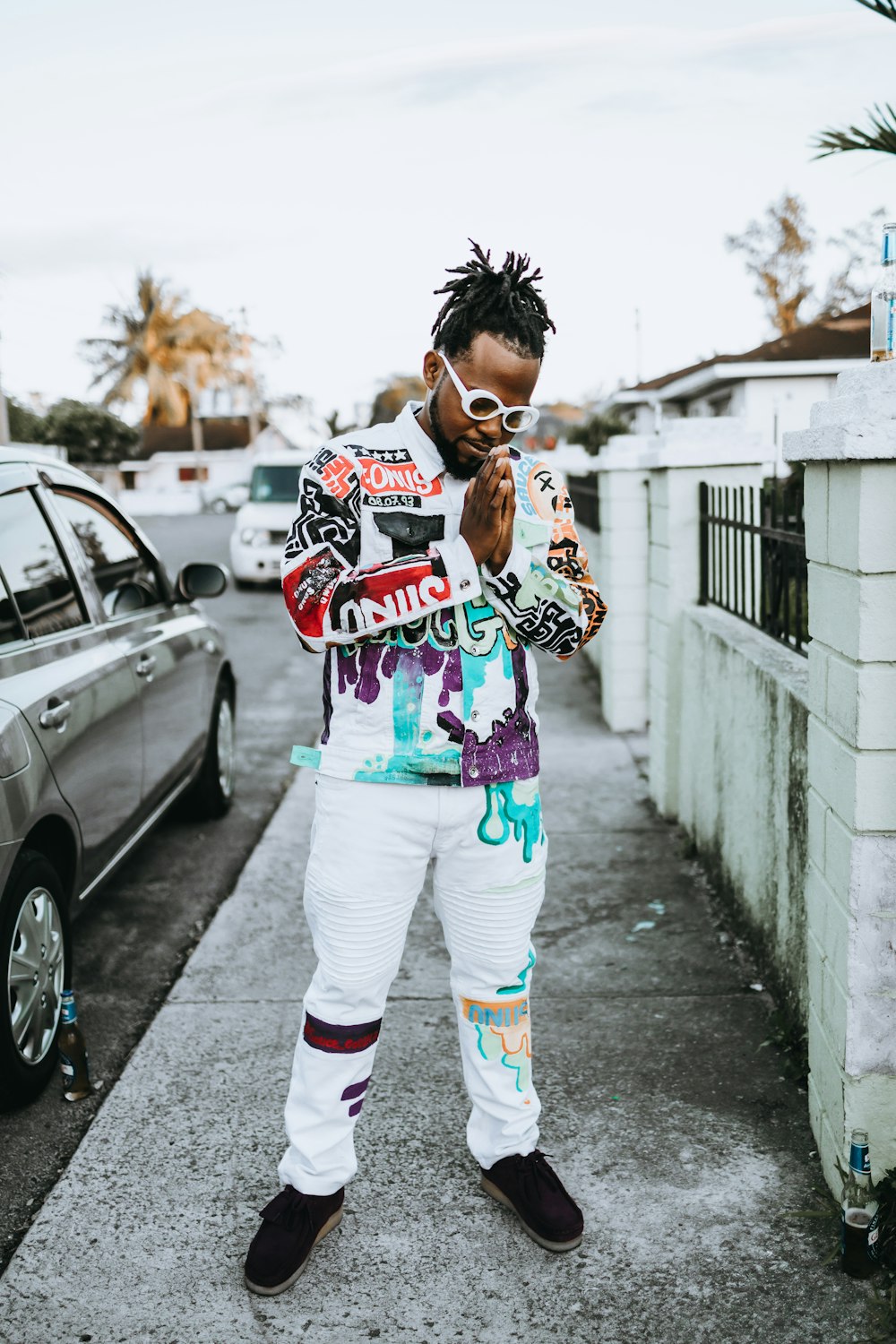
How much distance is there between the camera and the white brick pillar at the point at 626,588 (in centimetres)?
746

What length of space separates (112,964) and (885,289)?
331 centimetres

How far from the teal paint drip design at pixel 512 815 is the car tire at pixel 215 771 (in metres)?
3.47

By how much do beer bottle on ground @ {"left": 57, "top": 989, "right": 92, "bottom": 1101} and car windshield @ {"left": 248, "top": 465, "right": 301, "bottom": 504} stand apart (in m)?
13.5

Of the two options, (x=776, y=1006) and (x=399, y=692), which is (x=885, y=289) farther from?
(x=776, y=1006)

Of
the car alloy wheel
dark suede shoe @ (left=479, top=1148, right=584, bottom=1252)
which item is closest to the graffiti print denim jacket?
dark suede shoe @ (left=479, top=1148, right=584, bottom=1252)

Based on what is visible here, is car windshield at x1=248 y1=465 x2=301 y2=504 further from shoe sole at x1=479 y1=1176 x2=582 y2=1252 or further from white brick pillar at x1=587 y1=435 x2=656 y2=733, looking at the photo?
shoe sole at x1=479 y1=1176 x2=582 y2=1252

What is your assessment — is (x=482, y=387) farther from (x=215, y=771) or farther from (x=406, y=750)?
(x=215, y=771)

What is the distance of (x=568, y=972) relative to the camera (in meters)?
4.18

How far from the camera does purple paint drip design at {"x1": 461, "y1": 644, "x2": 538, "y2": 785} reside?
245 cm

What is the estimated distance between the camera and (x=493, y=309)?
7.70 feet

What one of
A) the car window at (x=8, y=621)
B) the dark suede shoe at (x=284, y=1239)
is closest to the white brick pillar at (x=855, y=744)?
the dark suede shoe at (x=284, y=1239)

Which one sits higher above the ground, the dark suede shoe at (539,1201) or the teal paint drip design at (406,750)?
the teal paint drip design at (406,750)

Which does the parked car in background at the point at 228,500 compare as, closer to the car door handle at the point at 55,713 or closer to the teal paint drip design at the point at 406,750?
the car door handle at the point at 55,713

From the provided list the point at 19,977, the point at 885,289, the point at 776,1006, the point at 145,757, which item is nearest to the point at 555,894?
the point at 776,1006
